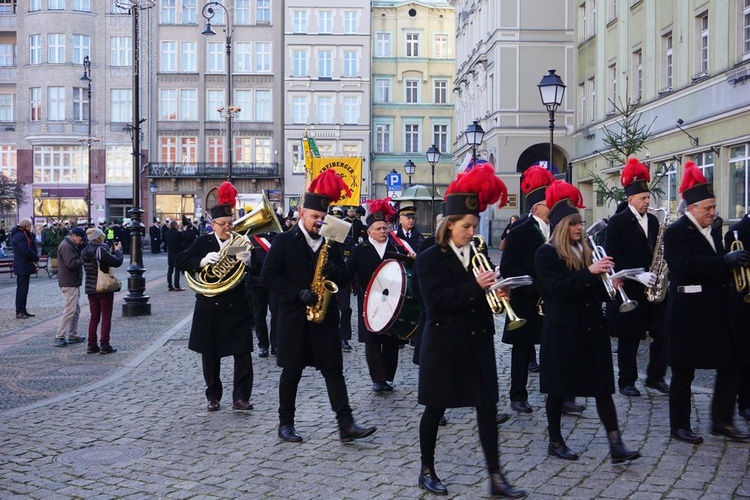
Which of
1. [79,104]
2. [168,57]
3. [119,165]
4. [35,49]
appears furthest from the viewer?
[168,57]

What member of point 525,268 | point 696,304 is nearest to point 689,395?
point 696,304

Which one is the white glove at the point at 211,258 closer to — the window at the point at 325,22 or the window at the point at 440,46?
the window at the point at 325,22

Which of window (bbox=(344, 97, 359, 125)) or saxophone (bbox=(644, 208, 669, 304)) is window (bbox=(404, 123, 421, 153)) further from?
saxophone (bbox=(644, 208, 669, 304))

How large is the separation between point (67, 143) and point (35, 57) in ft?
21.6

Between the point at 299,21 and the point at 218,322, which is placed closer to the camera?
the point at 218,322

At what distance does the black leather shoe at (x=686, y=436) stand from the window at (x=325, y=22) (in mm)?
60921

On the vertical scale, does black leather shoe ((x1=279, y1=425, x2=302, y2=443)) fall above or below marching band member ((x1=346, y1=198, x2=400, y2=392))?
below

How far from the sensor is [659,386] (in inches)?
354

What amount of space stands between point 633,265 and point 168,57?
60.1 metres

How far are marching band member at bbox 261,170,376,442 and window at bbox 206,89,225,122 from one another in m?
58.8

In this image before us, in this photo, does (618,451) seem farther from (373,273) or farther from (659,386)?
(373,273)

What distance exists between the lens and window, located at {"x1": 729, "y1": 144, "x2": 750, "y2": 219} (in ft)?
69.1

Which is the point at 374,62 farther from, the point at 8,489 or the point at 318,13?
the point at 8,489

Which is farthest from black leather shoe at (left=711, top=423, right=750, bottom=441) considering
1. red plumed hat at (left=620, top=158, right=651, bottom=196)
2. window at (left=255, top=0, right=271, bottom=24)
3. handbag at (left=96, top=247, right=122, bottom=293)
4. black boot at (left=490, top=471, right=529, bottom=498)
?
window at (left=255, top=0, right=271, bottom=24)
